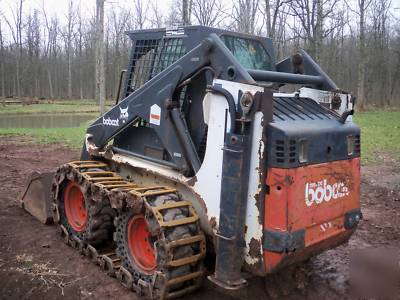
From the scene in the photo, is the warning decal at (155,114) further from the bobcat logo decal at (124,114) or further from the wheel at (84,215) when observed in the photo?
the wheel at (84,215)

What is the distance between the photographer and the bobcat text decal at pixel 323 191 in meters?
3.65

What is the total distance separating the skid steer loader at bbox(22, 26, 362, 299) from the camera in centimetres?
355

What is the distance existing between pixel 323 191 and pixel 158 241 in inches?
57.8

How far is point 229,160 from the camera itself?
3.62 meters

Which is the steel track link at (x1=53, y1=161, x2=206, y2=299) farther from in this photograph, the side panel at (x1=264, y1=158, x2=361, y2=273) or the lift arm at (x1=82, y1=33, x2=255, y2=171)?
the side panel at (x1=264, y1=158, x2=361, y2=273)

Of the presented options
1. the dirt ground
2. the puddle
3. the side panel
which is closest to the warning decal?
the side panel

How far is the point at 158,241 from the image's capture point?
377 centimetres

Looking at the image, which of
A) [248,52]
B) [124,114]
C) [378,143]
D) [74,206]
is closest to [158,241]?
[124,114]

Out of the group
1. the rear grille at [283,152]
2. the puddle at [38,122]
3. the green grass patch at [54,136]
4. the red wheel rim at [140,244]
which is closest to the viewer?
the rear grille at [283,152]

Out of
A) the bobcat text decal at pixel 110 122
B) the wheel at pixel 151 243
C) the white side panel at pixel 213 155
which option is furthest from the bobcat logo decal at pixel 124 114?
the white side panel at pixel 213 155

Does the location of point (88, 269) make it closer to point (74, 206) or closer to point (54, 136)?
point (74, 206)

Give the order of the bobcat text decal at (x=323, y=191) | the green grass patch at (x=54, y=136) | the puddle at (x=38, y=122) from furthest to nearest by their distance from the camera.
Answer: the puddle at (x=38, y=122)
the green grass patch at (x=54, y=136)
the bobcat text decal at (x=323, y=191)

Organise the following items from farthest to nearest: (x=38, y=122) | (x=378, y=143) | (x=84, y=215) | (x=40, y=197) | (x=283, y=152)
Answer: (x=38, y=122) < (x=378, y=143) < (x=40, y=197) < (x=84, y=215) < (x=283, y=152)

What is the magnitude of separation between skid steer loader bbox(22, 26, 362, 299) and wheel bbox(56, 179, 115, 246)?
0.06 feet
